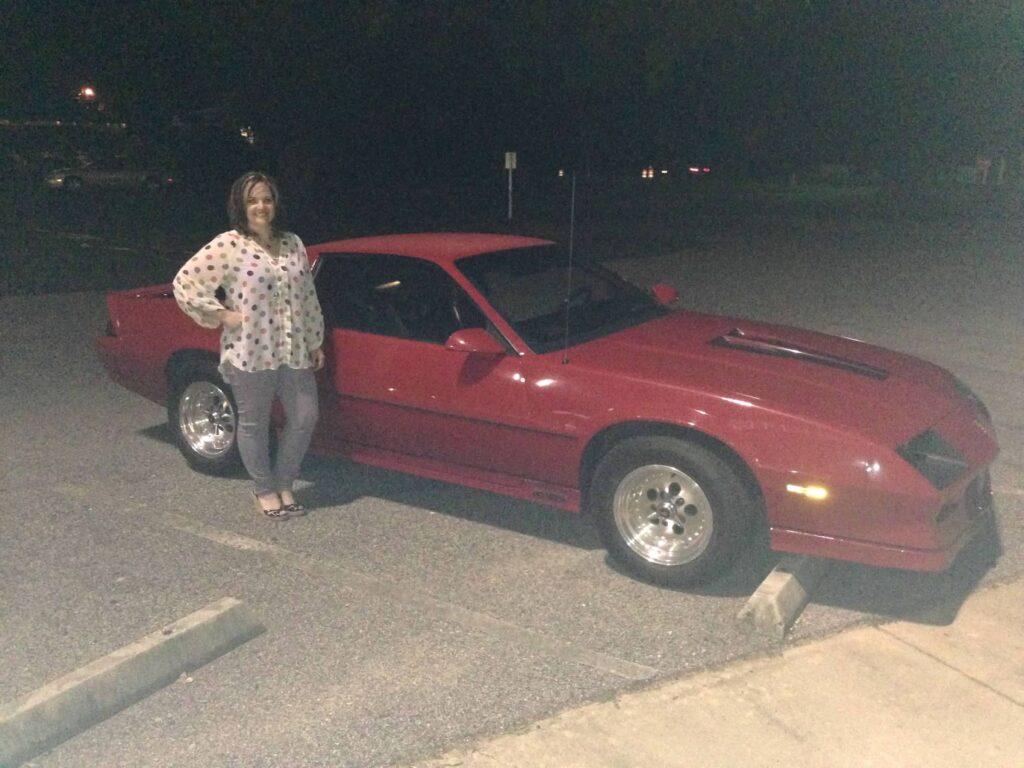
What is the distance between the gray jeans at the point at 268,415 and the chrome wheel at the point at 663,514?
166cm

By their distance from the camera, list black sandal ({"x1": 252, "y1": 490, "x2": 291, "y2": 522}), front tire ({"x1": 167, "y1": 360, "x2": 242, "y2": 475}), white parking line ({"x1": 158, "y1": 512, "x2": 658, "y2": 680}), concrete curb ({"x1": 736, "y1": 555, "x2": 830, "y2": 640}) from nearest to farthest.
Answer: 1. white parking line ({"x1": 158, "y1": 512, "x2": 658, "y2": 680})
2. concrete curb ({"x1": 736, "y1": 555, "x2": 830, "y2": 640})
3. black sandal ({"x1": 252, "y1": 490, "x2": 291, "y2": 522})
4. front tire ({"x1": 167, "y1": 360, "x2": 242, "y2": 475})

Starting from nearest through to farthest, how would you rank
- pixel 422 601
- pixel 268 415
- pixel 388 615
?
pixel 388 615, pixel 422 601, pixel 268 415

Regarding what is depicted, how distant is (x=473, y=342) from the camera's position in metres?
4.96

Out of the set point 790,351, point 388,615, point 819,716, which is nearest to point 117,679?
point 388,615

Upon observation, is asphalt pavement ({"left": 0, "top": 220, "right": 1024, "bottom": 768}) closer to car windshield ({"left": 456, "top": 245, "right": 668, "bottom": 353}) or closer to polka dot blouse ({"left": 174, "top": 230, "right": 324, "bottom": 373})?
polka dot blouse ({"left": 174, "top": 230, "right": 324, "bottom": 373})

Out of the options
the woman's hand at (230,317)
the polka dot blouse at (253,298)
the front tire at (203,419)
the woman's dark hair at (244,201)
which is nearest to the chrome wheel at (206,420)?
the front tire at (203,419)

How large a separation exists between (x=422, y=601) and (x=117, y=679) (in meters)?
1.32

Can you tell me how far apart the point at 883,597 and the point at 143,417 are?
5.17 meters

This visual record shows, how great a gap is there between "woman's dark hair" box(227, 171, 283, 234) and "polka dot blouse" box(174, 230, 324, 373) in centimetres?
5

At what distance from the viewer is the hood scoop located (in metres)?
5.00

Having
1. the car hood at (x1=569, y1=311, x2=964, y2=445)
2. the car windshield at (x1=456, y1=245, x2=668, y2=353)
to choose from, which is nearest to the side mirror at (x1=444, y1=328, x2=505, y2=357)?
the car windshield at (x1=456, y1=245, x2=668, y2=353)

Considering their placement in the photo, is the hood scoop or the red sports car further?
the hood scoop

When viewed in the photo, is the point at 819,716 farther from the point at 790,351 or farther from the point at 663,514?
the point at 790,351

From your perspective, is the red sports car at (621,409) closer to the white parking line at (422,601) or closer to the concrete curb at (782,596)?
→ the concrete curb at (782,596)
